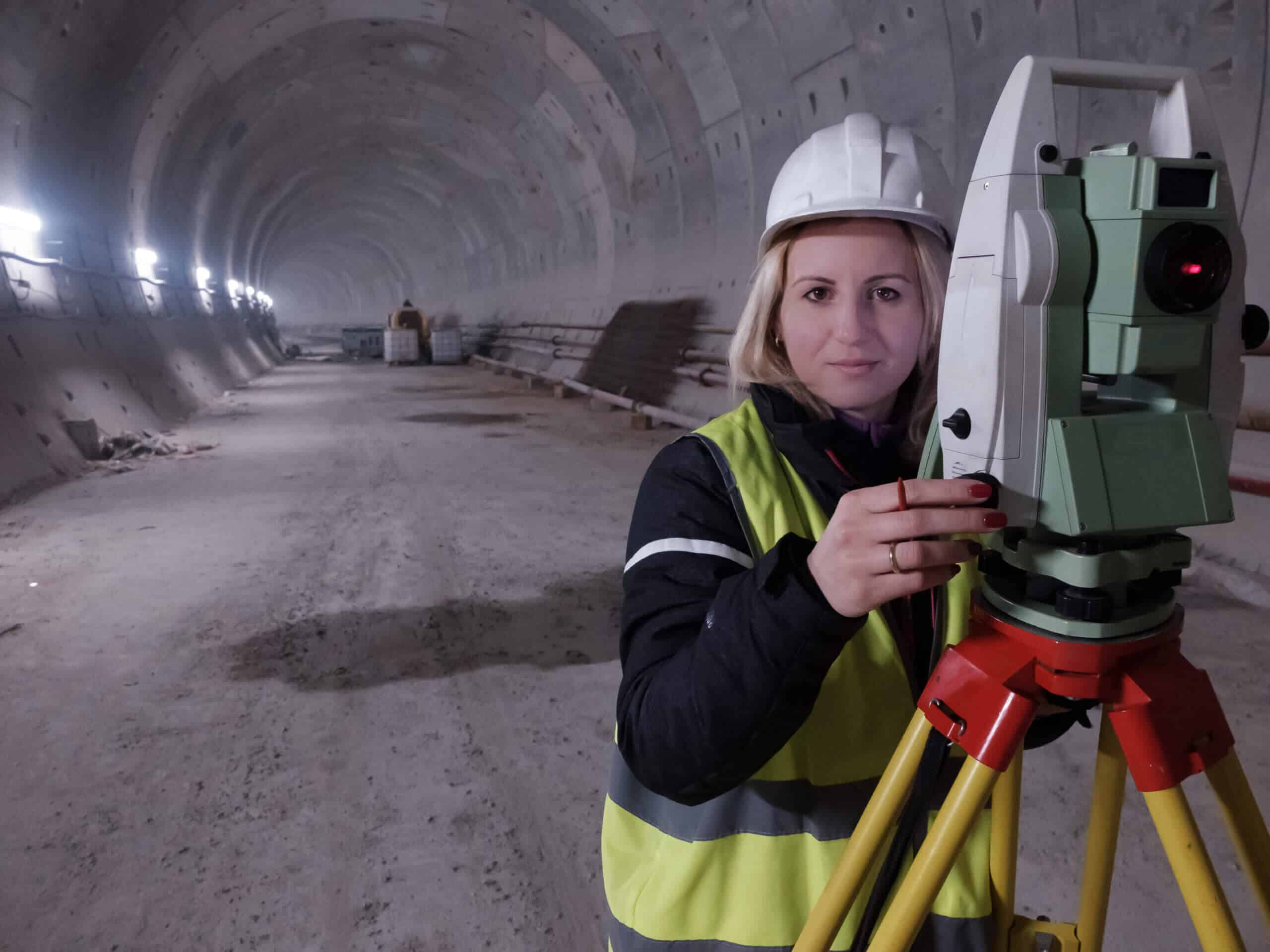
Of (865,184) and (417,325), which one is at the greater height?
(865,184)

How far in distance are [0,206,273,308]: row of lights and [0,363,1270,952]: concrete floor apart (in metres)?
3.73

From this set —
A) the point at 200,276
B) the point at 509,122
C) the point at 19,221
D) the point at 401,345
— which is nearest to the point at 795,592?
the point at 19,221

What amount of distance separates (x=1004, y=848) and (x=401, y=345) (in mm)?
24564

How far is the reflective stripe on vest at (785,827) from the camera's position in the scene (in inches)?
47.7

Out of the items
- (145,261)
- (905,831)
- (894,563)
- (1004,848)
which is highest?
(145,261)

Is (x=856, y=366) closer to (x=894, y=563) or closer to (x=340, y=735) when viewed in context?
(x=894, y=563)

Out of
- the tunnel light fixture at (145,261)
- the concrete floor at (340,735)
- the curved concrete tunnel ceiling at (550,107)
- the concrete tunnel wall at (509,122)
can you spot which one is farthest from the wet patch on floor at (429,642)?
the tunnel light fixture at (145,261)

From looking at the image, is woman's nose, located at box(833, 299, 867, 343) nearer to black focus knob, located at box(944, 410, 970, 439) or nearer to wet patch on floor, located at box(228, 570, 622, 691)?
black focus knob, located at box(944, 410, 970, 439)

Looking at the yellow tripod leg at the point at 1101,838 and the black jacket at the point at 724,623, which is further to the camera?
the yellow tripod leg at the point at 1101,838

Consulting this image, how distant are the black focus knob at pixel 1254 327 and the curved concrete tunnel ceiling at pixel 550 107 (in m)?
4.39

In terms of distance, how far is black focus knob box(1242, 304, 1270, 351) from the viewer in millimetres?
1014

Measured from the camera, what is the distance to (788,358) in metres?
1.48

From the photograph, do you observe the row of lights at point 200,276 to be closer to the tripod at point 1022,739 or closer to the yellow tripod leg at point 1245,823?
the tripod at point 1022,739

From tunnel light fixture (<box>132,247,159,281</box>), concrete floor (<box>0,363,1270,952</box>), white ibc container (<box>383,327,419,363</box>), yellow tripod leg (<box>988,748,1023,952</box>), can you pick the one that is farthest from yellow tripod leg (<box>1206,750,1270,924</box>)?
white ibc container (<box>383,327,419,363</box>)
